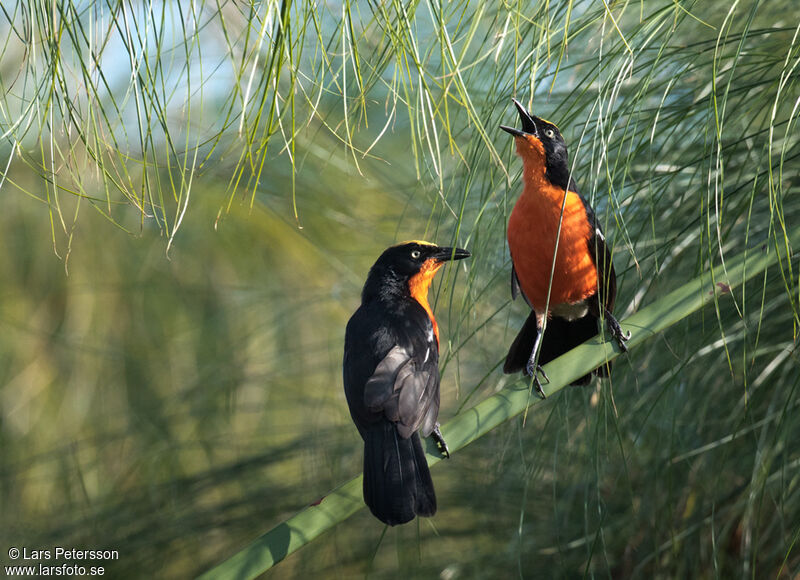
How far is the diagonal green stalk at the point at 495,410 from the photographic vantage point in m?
0.78

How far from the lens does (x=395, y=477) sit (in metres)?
1.00

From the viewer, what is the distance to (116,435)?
272cm

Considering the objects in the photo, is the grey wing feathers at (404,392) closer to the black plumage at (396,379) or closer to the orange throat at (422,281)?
the black plumage at (396,379)

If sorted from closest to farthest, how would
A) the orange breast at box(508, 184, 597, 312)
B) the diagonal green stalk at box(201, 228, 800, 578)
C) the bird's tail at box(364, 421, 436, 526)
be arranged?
the diagonal green stalk at box(201, 228, 800, 578)
the bird's tail at box(364, 421, 436, 526)
the orange breast at box(508, 184, 597, 312)

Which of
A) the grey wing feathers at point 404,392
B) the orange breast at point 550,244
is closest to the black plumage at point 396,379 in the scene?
the grey wing feathers at point 404,392

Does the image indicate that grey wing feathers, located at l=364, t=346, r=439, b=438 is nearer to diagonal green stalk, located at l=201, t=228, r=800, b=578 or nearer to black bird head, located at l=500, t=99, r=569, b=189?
diagonal green stalk, located at l=201, t=228, r=800, b=578

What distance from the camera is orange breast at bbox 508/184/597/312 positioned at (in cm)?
131

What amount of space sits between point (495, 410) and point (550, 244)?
A: 507 millimetres

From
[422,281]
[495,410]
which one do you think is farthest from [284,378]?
[495,410]

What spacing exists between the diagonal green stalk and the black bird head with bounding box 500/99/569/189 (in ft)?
1.48

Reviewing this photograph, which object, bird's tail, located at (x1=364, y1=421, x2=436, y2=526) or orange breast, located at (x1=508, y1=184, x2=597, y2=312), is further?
orange breast, located at (x1=508, y1=184, x2=597, y2=312)

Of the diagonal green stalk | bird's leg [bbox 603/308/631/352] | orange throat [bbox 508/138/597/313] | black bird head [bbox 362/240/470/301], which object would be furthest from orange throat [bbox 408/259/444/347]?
the diagonal green stalk

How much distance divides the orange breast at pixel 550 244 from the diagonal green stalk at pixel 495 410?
36 centimetres

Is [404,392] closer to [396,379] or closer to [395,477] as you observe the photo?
[396,379]
